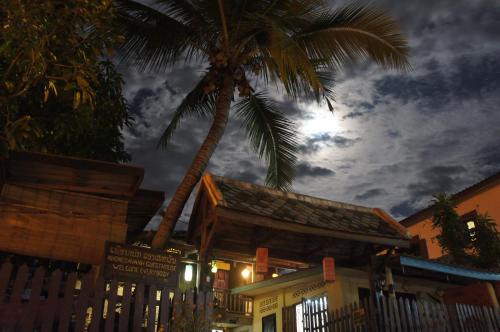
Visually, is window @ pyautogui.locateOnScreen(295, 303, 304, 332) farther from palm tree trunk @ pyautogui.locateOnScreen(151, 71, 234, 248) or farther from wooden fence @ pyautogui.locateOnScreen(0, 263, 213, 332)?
wooden fence @ pyautogui.locateOnScreen(0, 263, 213, 332)

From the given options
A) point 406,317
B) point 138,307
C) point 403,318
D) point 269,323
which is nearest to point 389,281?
point 406,317

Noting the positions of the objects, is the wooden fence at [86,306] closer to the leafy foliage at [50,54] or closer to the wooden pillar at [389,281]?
the leafy foliage at [50,54]

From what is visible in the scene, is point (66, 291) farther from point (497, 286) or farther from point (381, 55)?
point (497, 286)

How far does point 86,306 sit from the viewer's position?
6.36 metres

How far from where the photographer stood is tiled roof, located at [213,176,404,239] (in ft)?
33.4

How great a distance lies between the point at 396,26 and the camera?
9609mm

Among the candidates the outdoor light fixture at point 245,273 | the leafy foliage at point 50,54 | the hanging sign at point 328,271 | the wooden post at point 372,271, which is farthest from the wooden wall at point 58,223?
the outdoor light fixture at point 245,273

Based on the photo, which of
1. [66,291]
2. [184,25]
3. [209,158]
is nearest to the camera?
[66,291]

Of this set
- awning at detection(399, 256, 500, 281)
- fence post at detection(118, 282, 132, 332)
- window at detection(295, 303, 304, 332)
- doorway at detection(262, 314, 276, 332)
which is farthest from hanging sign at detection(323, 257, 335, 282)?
fence post at detection(118, 282, 132, 332)

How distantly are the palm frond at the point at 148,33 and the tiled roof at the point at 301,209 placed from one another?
136 inches

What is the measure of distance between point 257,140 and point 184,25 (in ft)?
12.0

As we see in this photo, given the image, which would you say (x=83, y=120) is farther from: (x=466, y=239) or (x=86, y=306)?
(x=466, y=239)

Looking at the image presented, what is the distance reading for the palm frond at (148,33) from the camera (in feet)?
33.0

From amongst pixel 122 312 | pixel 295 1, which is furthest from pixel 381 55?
pixel 122 312
